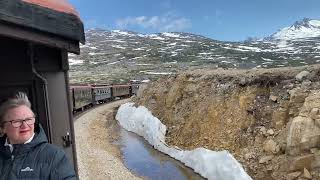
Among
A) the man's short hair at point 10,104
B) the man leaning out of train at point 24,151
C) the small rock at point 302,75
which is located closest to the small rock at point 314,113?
the small rock at point 302,75

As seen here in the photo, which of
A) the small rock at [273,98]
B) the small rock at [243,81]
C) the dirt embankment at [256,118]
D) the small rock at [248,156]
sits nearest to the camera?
the dirt embankment at [256,118]

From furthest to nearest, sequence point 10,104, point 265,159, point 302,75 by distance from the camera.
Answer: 1. point 302,75
2. point 265,159
3. point 10,104

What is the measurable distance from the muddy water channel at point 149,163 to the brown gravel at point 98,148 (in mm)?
577

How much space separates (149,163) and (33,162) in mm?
18210

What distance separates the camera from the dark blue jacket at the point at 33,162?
363 centimetres

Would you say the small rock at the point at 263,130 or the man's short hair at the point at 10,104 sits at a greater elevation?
the man's short hair at the point at 10,104

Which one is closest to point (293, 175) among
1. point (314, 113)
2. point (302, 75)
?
point (314, 113)

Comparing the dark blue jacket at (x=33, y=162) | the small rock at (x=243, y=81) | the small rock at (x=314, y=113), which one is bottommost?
the small rock at (x=314, y=113)

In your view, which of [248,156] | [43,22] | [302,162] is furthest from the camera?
[248,156]

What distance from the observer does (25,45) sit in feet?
16.9

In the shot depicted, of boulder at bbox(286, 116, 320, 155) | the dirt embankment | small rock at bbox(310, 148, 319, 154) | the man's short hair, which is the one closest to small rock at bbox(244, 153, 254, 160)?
the dirt embankment

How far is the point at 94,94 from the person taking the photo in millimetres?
43000

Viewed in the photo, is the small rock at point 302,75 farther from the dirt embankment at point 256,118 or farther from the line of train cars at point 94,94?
the line of train cars at point 94,94

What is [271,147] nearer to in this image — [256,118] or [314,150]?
[314,150]
